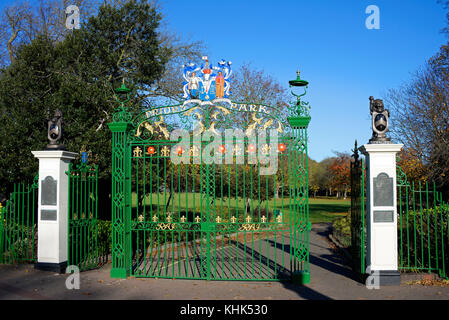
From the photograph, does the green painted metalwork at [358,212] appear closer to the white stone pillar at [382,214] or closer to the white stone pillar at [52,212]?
the white stone pillar at [382,214]

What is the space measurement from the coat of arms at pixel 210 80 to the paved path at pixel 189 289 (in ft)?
12.6

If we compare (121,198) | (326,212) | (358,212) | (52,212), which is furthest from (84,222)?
(326,212)

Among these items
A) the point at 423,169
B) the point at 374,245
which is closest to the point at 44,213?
the point at 374,245

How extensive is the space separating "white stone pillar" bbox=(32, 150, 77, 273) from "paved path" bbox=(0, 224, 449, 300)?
342 mm

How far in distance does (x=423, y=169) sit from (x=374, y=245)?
418 inches

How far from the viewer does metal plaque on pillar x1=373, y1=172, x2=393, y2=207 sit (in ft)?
23.4

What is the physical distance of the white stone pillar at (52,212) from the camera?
7.99 metres

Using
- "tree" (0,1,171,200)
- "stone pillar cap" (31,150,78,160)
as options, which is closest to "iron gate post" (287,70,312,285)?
"stone pillar cap" (31,150,78,160)

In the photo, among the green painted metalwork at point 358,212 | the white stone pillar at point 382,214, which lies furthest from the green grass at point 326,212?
the white stone pillar at point 382,214

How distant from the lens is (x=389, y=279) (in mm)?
7035

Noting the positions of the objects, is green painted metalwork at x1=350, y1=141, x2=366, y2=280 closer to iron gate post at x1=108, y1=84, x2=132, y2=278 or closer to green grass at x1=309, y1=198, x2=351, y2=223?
iron gate post at x1=108, y1=84, x2=132, y2=278

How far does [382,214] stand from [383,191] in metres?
0.44
